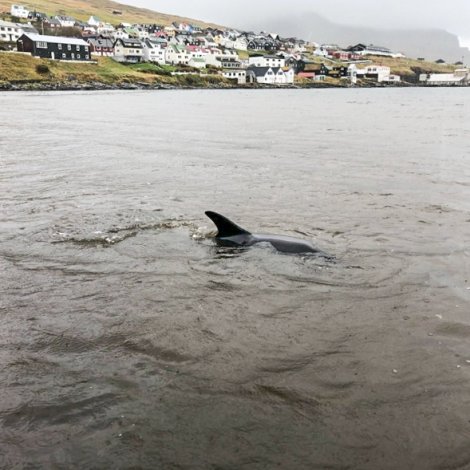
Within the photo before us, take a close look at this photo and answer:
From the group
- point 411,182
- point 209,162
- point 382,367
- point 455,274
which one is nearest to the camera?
point 382,367

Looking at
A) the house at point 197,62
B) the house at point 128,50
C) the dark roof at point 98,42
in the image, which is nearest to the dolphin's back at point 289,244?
the house at point 128,50

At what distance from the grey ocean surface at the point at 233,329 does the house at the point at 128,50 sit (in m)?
163

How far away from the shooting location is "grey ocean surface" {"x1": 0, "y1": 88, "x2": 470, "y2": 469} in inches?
190

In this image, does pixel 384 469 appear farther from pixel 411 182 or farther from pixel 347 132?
pixel 347 132

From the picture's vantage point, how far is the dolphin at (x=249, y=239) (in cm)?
1008

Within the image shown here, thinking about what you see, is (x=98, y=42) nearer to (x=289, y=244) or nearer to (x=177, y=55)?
(x=177, y=55)

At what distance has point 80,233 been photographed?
11492 millimetres

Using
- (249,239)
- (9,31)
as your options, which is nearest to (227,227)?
(249,239)

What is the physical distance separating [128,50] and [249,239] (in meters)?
175

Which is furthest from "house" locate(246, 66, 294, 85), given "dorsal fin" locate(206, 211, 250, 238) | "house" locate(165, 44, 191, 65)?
"dorsal fin" locate(206, 211, 250, 238)

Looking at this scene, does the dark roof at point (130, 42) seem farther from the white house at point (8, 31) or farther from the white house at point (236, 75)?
the white house at point (8, 31)

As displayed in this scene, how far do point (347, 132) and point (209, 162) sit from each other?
1603 cm

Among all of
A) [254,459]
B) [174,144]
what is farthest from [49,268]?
[174,144]

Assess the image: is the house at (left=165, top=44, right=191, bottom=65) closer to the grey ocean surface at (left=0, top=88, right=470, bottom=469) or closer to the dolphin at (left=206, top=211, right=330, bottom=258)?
the grey ocean surface at (left=0, top=88, right=470, bottom=469)
